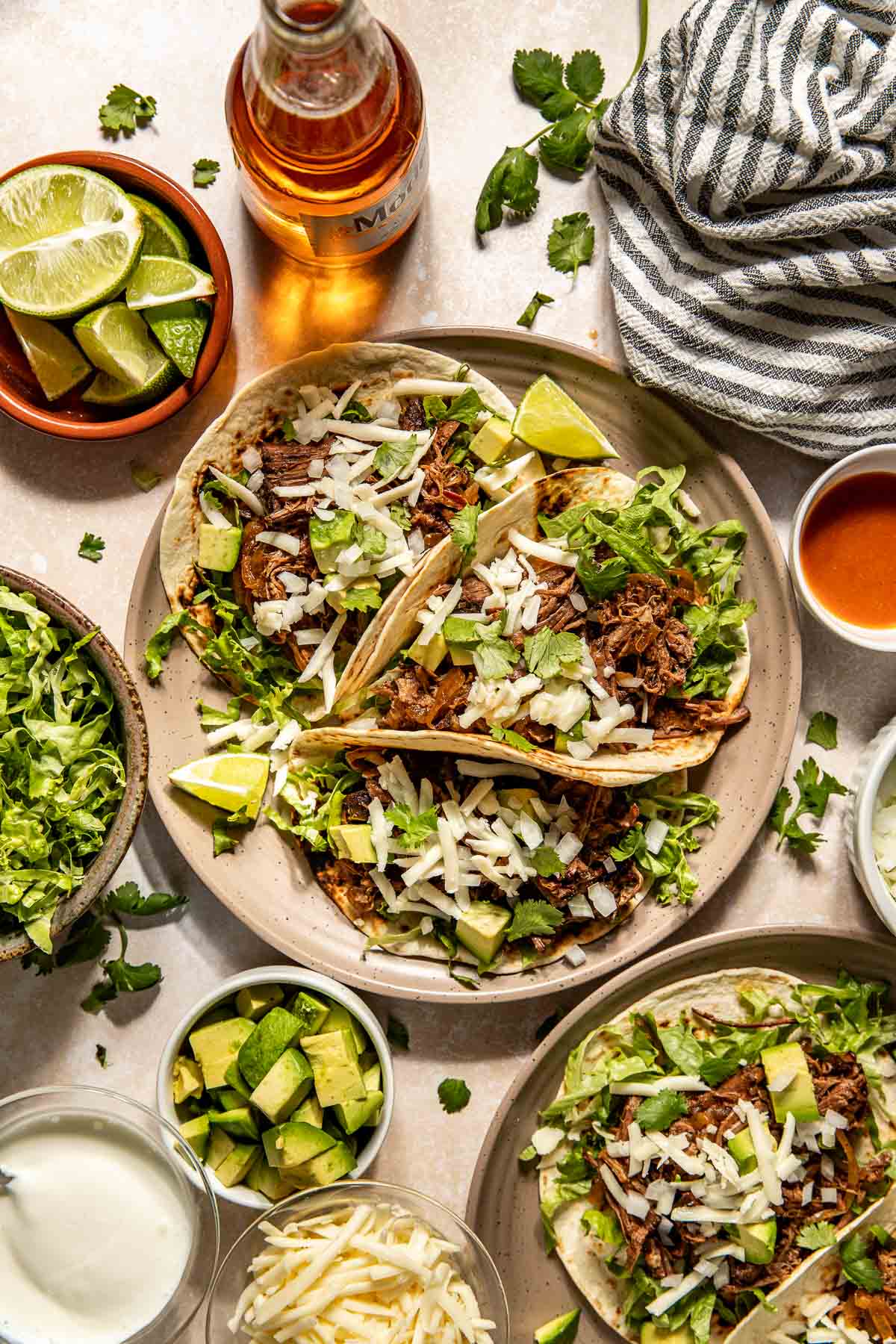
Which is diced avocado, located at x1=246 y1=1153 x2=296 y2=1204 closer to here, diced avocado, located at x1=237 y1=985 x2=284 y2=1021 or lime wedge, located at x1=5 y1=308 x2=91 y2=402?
diced avocado, located at x1=237 y1=985 x2=284 y2=1021

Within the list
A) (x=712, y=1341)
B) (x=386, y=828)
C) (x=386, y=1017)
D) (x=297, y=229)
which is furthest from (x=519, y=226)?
(x=712, y=1341)

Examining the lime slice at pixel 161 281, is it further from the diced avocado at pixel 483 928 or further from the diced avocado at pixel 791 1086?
the diced avocado at pixel 791 1086

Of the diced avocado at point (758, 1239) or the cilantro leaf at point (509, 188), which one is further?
the cilantro leaf at point (509, 188)

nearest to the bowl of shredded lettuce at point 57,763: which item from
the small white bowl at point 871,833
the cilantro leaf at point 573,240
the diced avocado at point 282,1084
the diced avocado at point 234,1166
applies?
the diced avocado at point 282,1084

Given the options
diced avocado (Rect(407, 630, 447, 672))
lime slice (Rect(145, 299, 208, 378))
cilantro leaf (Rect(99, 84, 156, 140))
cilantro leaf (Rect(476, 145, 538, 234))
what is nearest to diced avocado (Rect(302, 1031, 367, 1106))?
diced avocado (Rect(407, 630, 447, 672))

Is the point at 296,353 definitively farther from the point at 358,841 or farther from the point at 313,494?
the point at 358,841

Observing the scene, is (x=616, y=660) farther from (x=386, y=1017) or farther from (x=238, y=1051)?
(x=238, y=1051)

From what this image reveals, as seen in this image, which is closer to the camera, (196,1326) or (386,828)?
(386,828)

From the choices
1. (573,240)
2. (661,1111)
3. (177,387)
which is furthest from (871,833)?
(177,387)
